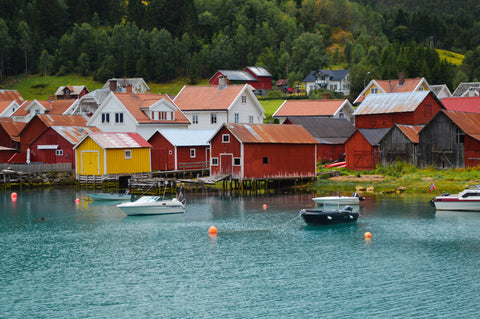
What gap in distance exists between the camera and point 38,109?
9775 centimetres

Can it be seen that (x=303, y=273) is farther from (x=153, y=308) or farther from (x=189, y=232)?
(x=189, y=232)

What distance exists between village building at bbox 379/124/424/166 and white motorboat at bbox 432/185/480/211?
15.4 metres

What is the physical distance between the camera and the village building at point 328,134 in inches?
2859

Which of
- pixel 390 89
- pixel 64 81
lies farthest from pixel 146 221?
pixel 64 81

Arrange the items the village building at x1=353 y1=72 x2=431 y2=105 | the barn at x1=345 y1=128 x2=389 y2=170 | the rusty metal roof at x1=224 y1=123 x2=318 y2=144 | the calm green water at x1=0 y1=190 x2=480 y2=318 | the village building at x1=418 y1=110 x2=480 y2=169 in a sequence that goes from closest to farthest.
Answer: the calm green water at x1=0 y1=190 x2=480 y2=318 < the village building at x1=418 y1=110 x2=480 y2=169 < the rusty metal roof at x1=224 y1=123 x2=318 y2=144 < the barn at x1=345 y1=128 x2=389 y2=170 < the village building at x1=353 y1=72 x2=431 y2=105

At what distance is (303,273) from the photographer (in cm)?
2870

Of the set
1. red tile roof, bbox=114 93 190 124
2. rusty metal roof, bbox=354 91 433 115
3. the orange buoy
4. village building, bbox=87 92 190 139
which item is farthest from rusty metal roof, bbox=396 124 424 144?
the orange buoy

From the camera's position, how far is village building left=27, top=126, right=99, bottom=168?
69875mm

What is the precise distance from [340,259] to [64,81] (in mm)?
121888

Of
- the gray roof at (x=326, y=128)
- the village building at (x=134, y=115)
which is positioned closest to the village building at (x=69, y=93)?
the village building at (x=134, y=115)

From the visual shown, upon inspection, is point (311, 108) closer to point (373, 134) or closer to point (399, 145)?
point (373, 134)

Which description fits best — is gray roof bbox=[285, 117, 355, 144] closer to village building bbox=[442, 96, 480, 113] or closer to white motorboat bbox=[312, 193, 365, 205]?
village building bbox=[442, 96, 480, 113]

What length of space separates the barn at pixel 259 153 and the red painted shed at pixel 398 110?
10.1m

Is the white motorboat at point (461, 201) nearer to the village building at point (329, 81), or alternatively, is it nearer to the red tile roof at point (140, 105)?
the red tile roof at point (140, 105)
